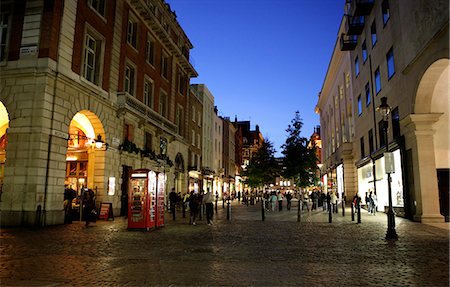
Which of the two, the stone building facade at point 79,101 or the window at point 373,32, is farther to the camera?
the window at point 373,32

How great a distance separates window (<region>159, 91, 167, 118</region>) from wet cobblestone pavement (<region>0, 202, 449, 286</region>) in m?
20.6

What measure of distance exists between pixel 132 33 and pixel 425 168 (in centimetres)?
2133

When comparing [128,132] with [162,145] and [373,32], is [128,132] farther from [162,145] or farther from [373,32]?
[373,32]

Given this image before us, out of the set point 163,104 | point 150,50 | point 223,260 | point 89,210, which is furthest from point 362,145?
point 223,260

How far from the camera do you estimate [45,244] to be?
423 inches

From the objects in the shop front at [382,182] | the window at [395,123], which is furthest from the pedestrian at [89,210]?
the window at [395,123]

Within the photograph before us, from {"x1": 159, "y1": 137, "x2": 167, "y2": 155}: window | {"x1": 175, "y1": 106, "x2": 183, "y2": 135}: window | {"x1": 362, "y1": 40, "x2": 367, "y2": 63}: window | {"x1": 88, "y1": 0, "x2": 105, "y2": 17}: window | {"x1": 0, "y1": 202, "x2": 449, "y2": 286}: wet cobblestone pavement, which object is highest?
{"x1": 362, "y1": 40, "x2": 367, "y2": 63}: window

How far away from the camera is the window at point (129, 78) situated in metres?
26.0

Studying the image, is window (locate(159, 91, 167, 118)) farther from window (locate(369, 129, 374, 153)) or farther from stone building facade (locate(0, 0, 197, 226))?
window (locate(369, 129, 374, 153))

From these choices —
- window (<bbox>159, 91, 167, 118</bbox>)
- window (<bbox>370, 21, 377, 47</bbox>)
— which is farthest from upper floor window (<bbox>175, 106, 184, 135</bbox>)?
window (<bbox>370, 21, 377, 47</bbox>)

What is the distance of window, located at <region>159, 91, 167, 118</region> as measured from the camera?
3234cm

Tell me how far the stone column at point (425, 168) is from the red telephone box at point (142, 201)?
1329 cm

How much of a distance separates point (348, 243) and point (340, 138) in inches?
1409

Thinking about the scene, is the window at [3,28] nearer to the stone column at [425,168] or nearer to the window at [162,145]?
the window at [162,145]
